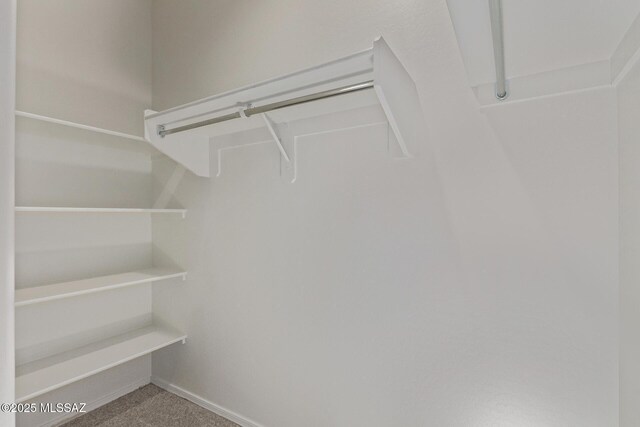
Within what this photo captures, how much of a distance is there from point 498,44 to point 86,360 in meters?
2.47

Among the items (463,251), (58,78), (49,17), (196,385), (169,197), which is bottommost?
(196,385)

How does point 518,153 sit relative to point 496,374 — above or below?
above

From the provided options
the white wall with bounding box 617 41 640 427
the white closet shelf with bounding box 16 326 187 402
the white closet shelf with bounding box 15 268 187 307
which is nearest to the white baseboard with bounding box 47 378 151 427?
the white closet shelf with bounding box 16 326 187 402

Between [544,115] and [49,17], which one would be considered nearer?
[544,115]

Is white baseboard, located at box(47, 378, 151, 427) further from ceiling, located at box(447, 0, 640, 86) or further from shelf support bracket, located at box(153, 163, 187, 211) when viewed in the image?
ceiling, located at box(447, 0, 640, 86)

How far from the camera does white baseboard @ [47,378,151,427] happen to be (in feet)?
6.23

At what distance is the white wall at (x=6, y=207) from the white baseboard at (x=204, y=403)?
38.5 inches

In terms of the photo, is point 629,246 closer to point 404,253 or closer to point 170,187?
point 404,253

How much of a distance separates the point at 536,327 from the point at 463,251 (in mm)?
360

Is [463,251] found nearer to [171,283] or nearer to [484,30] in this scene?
[484,30]

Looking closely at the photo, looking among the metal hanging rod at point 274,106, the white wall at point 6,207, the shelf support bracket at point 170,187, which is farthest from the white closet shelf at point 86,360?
the metal hanging rod at point 274,106

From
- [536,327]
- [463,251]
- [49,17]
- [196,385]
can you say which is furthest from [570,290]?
[49,17]

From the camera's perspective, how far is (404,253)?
4.67 feet

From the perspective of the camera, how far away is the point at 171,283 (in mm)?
2281
